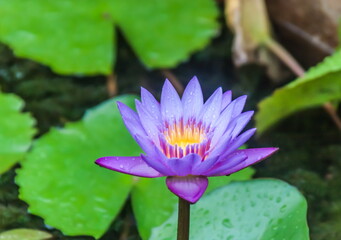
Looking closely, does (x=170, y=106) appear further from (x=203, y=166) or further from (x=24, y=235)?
(x=24, y=235)

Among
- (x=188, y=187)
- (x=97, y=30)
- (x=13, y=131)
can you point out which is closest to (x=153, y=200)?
(x=13, y=131)

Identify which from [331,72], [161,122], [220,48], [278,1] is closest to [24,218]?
[161,122]

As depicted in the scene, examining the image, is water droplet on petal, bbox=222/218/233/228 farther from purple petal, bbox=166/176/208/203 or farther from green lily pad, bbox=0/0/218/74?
green lily pad, bbox=0/0/218/74

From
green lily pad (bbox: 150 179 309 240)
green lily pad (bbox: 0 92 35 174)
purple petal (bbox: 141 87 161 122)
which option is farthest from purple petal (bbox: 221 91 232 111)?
green lily pad (bbox: 0 92 35 174)

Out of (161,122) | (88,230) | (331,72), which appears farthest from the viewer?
(331,72)

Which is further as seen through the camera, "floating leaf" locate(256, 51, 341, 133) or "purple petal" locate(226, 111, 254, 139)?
"floating leaf" locate(256, 51, 341, 133)

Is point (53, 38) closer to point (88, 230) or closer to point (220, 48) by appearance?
point (220, 48)
